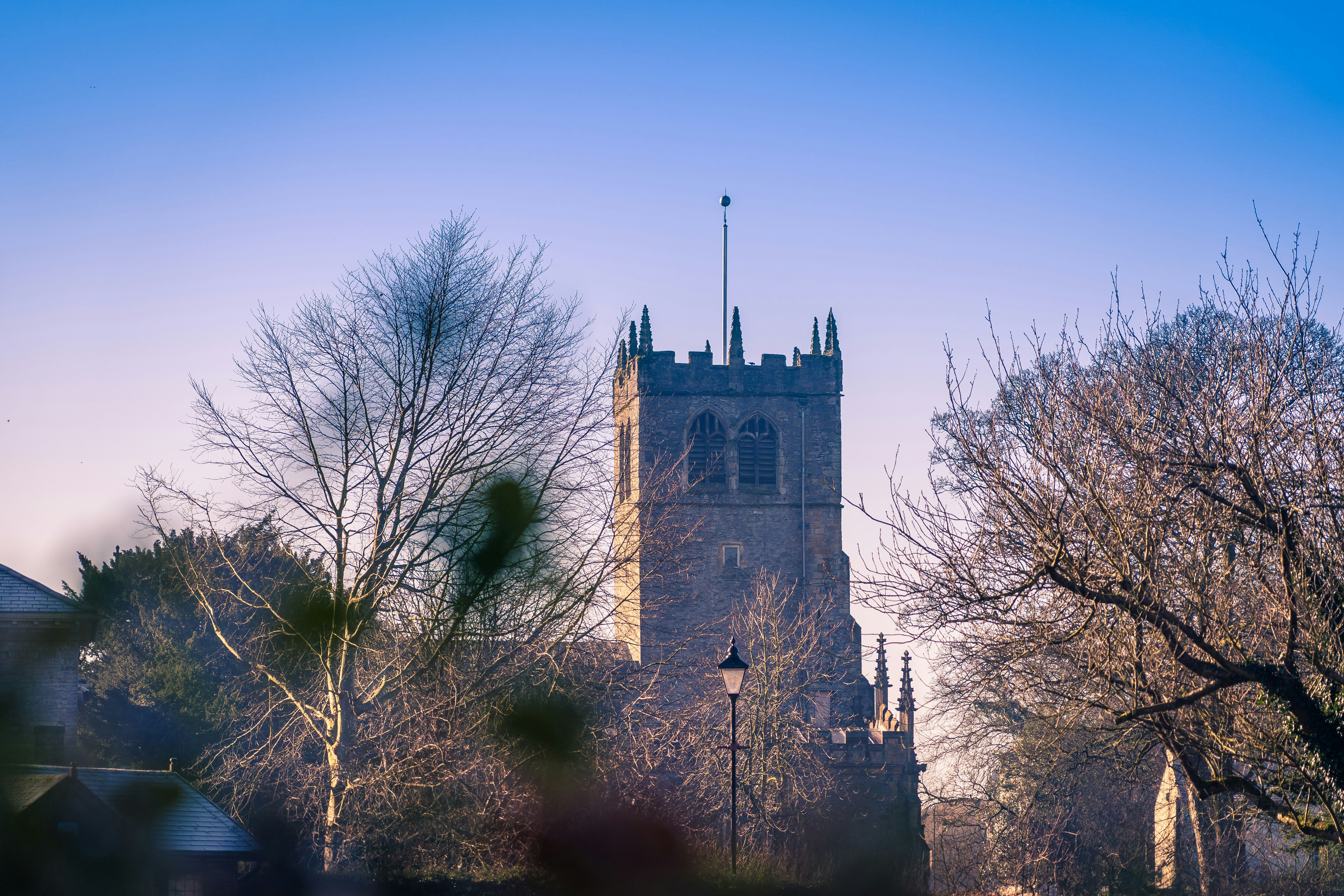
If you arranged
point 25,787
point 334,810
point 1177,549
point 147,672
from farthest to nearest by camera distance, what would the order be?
point 147,672 → point 25,787 → point 334,810 → point 1177,549

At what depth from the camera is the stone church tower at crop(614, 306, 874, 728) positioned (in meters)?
45.2

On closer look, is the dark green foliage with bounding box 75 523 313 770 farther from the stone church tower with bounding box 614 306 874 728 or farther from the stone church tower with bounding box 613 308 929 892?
the stone church tower with bounding box 614 306 874 728

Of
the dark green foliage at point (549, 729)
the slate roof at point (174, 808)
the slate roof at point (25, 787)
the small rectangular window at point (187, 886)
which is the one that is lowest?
the small rectangular window at point (187, 886)

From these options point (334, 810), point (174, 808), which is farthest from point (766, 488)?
point (334, 810)

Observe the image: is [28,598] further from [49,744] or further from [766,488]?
[766,488]

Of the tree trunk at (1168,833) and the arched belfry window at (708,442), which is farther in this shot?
the arched belfry window at (708,442)

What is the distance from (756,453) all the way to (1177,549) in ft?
117

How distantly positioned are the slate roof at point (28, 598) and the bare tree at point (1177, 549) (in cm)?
2293

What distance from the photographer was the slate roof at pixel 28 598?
26188 mm

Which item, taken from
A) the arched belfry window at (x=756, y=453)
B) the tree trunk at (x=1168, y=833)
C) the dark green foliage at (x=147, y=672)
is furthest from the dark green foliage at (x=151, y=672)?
the arched belfry window at (x=756, y=453)

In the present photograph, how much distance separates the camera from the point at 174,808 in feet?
62.9

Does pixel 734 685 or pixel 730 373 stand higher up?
pixel 730 373

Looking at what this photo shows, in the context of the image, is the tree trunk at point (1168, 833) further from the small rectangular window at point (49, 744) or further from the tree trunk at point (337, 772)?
the small rectangular window at point (49, 744)

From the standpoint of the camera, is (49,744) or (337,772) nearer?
(337,772)
